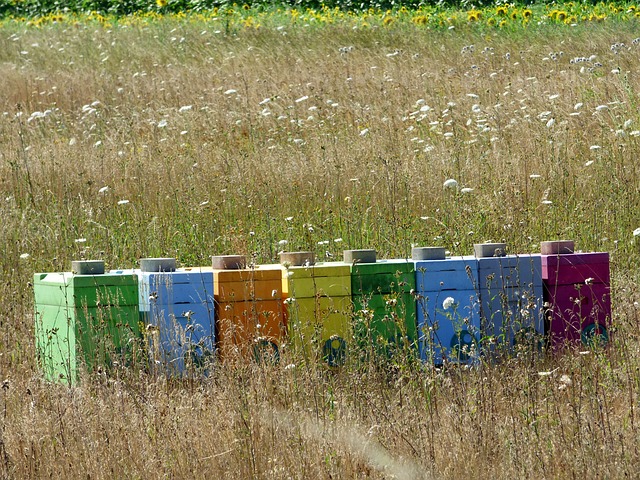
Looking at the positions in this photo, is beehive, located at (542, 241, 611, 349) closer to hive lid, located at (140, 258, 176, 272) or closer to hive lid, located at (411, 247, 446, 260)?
hive lid, located at (411, 247, 446, 260)

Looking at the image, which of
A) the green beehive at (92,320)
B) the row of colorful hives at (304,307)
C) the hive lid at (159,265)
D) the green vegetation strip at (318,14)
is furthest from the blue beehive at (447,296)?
the green vegetation strip at (318,14)

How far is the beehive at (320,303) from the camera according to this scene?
165 inches

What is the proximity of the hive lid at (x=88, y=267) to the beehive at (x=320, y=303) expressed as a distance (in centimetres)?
85

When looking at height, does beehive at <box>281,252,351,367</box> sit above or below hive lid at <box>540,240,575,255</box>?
below

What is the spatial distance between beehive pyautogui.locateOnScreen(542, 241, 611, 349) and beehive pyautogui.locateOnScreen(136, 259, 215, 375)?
162 cm

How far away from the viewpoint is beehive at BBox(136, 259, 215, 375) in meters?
4.05

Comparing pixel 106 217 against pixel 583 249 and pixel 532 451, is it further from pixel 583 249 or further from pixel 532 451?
→ pixel 532 451

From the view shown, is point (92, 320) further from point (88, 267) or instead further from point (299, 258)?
point (299, 258)

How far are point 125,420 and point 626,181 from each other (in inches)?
169

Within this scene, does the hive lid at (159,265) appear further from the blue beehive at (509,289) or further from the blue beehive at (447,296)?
the blue beehive at (509,289)

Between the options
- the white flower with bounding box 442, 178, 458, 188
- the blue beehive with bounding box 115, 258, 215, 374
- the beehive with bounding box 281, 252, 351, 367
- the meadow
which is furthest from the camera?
the white flower with bounding box 442, 178, 458, 188

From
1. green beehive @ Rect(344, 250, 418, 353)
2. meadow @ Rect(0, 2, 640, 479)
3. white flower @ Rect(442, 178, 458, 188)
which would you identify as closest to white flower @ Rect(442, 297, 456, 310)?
green beehive @ Rect(344, 250, 418, 353)

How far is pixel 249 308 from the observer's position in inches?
166

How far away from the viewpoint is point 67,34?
15289 millimetres
